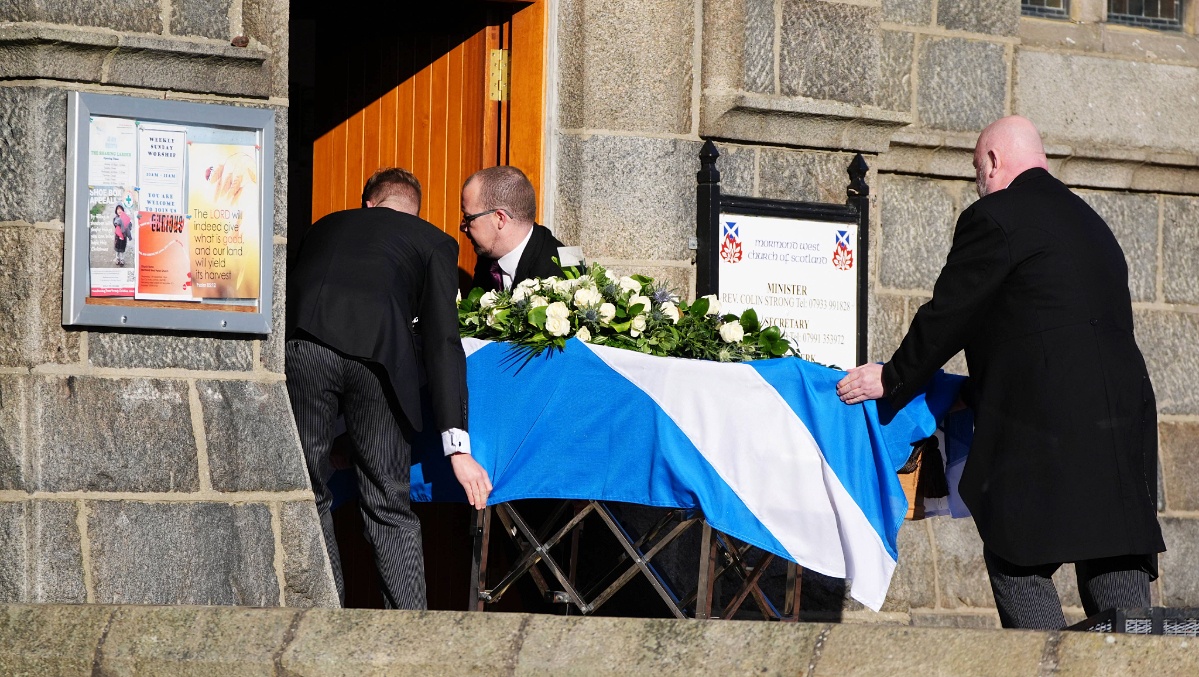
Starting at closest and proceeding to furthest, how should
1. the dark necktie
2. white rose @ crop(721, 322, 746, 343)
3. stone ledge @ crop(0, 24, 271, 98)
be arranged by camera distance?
1. stone ledge @ crop(0, 24, 271, 98)
2. white rose @ crop(721, 322, 746, 343)
3. the dark necktie

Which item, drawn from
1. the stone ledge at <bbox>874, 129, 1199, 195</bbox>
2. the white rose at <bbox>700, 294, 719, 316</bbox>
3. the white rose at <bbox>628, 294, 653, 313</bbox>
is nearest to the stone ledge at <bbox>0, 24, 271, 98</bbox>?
the white rose at <bbox>628, 294, 653, 313</bbox>

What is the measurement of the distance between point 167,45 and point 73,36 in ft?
0.91

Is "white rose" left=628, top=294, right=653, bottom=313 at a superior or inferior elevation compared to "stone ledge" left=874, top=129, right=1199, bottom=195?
inferior

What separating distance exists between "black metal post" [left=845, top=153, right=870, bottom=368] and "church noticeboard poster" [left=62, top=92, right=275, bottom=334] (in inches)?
103

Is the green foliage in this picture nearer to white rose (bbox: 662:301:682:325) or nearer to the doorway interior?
white rose (bbox: 662:301:682:325)

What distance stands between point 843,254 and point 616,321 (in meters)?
1.67

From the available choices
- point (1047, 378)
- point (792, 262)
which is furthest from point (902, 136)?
point (1047, 378)

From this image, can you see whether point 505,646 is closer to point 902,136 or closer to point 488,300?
point 488,300

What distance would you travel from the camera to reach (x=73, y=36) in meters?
5.05

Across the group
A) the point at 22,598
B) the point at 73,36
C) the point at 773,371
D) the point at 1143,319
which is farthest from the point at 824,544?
the point at 1143,319

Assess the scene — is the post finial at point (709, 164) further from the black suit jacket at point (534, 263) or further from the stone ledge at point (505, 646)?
the stone ledge at point (505, 646)

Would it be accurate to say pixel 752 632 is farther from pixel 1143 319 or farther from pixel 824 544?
pixel 1143 319

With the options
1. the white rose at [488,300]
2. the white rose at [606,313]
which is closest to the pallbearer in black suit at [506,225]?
the white rose at [488,300]

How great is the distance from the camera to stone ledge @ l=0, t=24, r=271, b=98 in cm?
507
